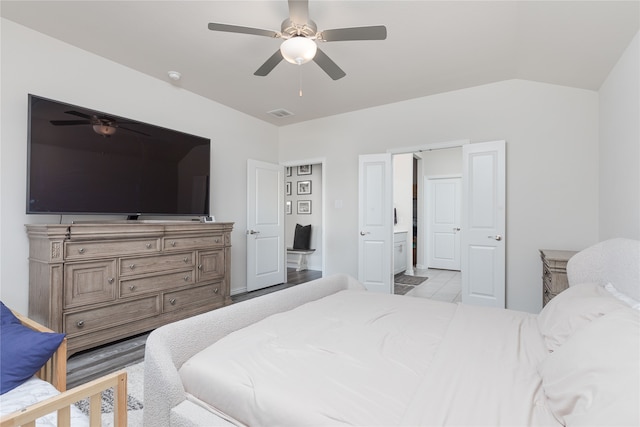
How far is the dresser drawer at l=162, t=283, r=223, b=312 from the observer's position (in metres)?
3.04

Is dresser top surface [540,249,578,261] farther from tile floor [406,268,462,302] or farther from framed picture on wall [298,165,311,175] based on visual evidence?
framed picture on wall [298,165,311,175]

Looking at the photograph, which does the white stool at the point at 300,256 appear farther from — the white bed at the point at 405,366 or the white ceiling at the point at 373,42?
the white bed at the point at 405,366

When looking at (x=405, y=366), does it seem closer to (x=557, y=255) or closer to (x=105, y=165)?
(x=557, y=255)

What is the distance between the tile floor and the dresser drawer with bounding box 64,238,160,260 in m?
3.51

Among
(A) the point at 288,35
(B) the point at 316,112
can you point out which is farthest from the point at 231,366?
(B) the point at 316,112

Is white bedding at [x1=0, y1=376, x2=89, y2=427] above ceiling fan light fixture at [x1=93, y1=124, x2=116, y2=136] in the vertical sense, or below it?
below

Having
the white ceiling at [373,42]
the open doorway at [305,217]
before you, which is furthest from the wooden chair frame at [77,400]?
the open doorway at [305,217]

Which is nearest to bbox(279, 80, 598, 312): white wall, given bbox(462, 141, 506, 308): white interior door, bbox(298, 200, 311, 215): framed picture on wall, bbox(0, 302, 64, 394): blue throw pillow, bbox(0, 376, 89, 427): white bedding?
bbox(462, 141, 506, 308): white interior door

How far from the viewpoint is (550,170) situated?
3.29 metres

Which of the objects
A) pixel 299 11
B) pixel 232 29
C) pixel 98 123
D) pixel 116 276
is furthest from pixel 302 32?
pixel 116 276

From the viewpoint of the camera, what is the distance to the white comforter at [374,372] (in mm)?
907

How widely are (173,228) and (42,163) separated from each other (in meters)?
1.12

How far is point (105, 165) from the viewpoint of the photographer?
2.76 m

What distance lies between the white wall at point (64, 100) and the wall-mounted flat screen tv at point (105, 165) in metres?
0.36
